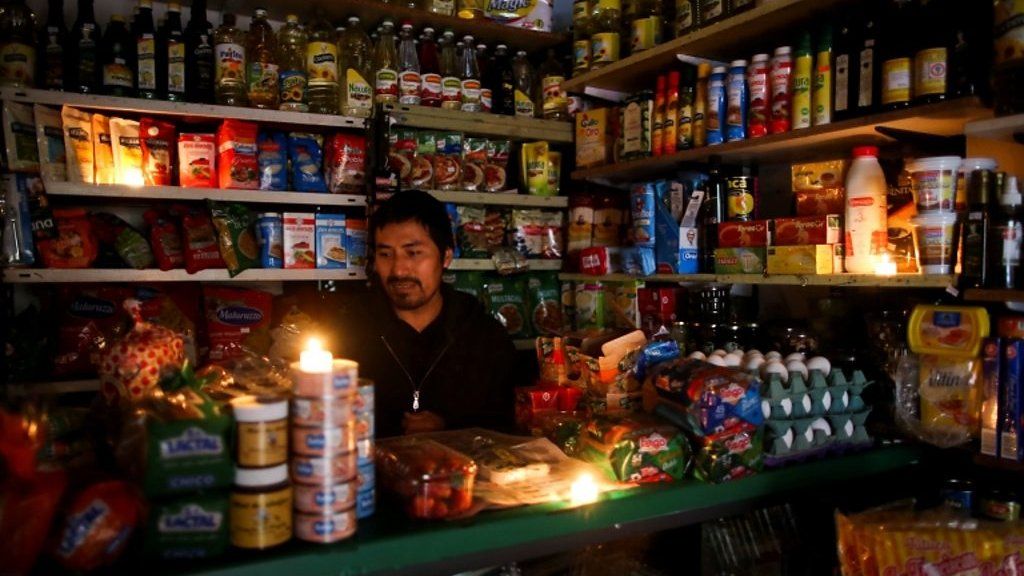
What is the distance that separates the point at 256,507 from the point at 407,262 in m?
1.48

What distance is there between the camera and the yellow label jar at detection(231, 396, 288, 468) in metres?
1.18

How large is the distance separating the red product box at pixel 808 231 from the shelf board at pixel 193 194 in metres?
1.61

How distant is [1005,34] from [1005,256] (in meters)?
0.55

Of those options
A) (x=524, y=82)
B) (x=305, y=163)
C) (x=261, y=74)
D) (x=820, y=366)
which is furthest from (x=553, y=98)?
(x=820, y=366)

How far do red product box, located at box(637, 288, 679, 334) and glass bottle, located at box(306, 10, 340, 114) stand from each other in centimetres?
151

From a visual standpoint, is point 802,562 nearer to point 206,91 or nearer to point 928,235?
point 928,235

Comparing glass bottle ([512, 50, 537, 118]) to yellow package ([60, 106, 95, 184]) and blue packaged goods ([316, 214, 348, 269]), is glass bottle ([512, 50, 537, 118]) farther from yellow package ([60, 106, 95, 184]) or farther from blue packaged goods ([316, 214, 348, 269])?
yellow package ([60, 106, 95, 184])

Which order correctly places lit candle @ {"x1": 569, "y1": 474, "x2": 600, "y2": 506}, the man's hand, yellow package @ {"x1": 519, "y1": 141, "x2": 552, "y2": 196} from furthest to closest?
yellow package @ {"x1": 519, "y1": 141, "x2": 552, "y2": 196} < the man's hand < lit candle @ {"x1": 569, "y1": 474, "x2": 600, "y2": 506}

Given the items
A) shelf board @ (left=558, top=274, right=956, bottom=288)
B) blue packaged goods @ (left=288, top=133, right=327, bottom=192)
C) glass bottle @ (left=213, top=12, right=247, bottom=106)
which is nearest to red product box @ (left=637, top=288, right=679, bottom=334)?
shelf board @ (left=558, top=274, right=956, bottom=288)

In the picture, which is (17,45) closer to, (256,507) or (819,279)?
(256,507)

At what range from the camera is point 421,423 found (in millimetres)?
2254

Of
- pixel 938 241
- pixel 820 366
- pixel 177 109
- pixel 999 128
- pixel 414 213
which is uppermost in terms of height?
pixel 177 109

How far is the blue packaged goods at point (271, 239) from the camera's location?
107 inches

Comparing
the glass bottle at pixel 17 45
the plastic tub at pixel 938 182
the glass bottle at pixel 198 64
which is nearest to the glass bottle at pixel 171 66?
the glass bottle at pixel 198 64
